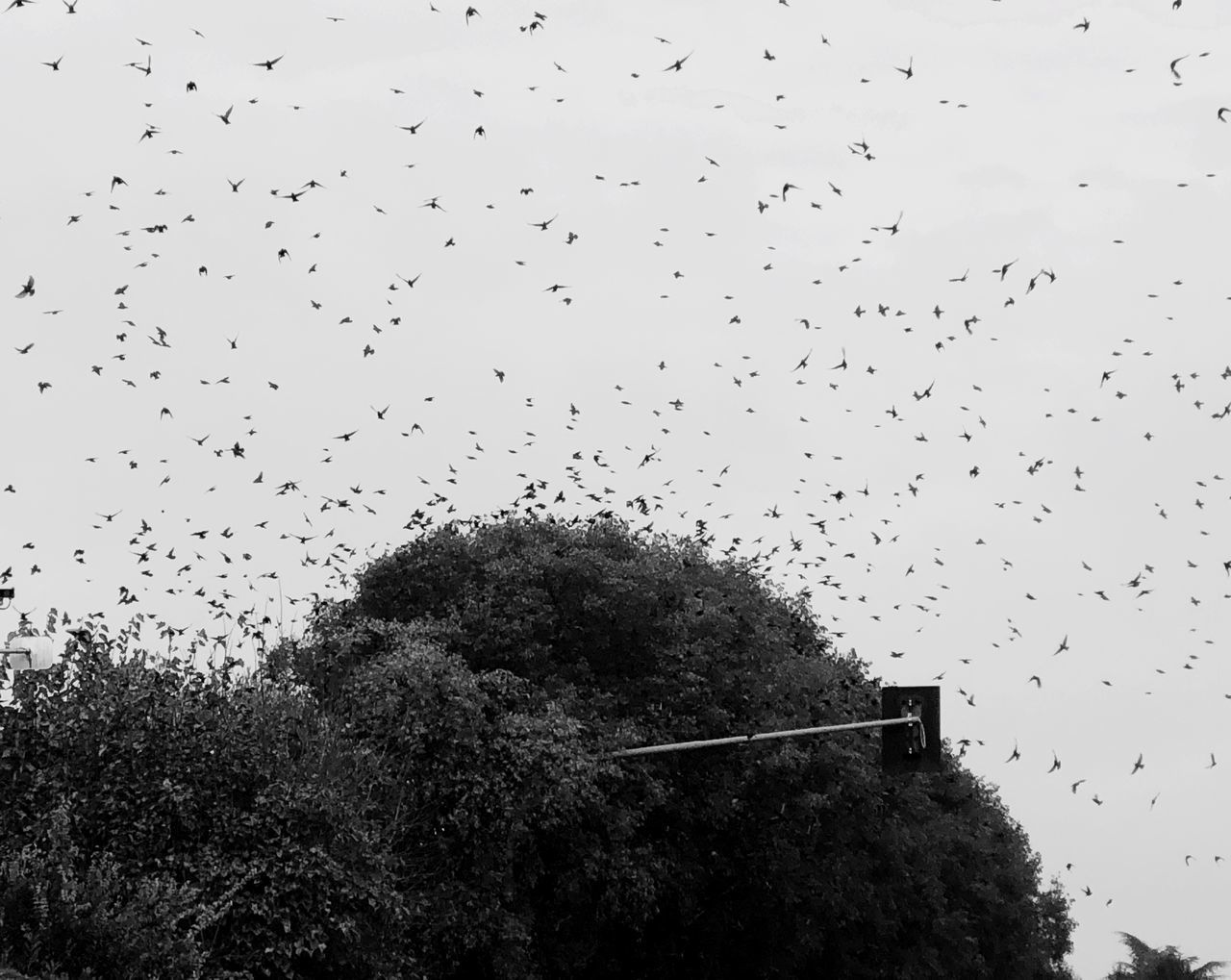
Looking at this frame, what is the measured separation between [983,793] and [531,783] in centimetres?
3824

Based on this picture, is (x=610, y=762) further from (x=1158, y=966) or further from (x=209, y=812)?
(x=1158, y=966)

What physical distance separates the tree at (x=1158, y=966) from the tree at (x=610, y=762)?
4009 centimetres

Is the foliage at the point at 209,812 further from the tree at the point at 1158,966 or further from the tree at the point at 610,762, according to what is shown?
the tree at the point at 1158,966

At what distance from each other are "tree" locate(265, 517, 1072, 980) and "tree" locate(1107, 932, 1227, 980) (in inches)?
1578

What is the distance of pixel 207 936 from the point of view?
27094mm

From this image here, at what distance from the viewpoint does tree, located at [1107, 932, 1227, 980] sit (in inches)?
3386

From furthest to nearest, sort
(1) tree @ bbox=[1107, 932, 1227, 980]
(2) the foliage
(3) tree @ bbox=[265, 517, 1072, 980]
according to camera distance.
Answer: (1) tree @ bbox=[1107, 932, 1227, 980]
(3) tree @ bbox=[265, 517, 1072, 980]
(2) the foliage

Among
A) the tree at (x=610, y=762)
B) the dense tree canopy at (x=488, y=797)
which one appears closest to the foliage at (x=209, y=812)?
the dense tree canopy at (x=488, y=797)

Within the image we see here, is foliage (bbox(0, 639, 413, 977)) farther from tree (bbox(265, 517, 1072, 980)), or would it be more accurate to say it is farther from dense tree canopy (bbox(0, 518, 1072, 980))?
tree (bbox(265, 517, 1072, 980))

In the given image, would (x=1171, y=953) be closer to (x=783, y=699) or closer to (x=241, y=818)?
(x=783, y=699)

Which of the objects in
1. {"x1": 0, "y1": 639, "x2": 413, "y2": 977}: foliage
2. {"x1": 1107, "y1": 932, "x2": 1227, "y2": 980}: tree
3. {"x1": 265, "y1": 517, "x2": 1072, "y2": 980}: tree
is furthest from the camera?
{"x1": 1107, "y1": 932, "x2": 1227, "y2": 980}: tree

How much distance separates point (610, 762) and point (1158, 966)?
59.9 m

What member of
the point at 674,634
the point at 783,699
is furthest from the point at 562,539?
the point at 783,699

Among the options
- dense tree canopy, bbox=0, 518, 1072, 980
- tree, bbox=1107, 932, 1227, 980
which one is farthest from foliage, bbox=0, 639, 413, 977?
tree, bbox=1107, 932, 1227, 980
